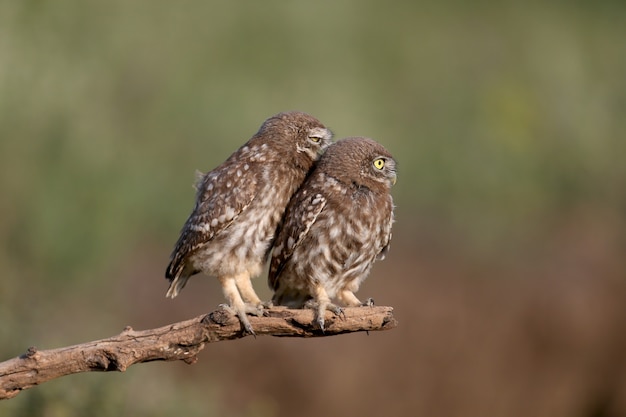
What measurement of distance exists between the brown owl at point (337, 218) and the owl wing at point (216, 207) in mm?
247

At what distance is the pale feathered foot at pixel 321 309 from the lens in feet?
15.7

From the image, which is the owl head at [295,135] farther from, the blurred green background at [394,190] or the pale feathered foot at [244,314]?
the blurred green background at [394,190]

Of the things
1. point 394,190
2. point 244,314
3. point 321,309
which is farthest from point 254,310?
point 394,190

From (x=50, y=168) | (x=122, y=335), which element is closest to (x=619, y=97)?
(x=50, y=168)

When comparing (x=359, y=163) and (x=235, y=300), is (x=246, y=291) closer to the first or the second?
(x=235, y=300)

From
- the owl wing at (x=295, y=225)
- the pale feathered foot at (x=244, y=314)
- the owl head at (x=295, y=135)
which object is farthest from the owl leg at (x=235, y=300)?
the owl head at (x=295, y=135)

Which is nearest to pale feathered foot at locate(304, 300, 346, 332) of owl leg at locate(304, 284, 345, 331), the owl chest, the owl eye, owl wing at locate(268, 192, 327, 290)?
owl leg at locate(304, 284, 345, 331)

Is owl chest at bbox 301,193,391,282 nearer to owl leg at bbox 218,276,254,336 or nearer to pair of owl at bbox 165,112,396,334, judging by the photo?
pair of owl at bbox 165,112,396,334

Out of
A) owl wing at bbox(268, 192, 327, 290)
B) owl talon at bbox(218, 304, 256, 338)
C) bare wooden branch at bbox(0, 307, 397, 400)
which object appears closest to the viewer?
bare wooden branch at bbox(0, 307, 397, 400)

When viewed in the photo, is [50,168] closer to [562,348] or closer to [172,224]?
[172,224]

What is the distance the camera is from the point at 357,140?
5.15 metres

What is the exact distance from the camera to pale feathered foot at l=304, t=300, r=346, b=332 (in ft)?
15.7

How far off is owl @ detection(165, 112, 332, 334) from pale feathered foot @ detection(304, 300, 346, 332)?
31 cm

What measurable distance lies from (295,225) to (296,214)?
6cm
